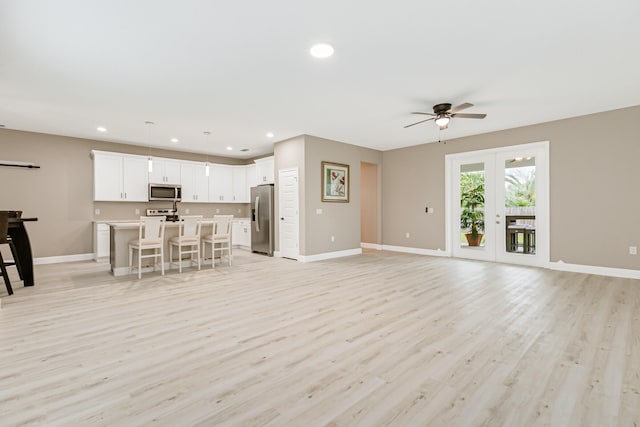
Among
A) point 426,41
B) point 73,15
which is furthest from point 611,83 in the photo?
point 73,15

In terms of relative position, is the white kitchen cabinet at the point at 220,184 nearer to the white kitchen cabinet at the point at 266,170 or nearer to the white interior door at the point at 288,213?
the white kitchen cabinet at the point at 266,170

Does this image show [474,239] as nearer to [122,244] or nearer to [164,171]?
[122,244]

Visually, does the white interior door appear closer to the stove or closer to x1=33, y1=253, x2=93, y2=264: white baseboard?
the stove

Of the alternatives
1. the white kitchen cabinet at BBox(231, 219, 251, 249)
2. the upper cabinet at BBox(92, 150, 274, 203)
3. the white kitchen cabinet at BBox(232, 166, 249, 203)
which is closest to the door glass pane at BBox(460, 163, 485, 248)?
the upper cabinet at BBox(92, 150, 274, 203)

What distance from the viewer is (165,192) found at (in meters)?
7.34

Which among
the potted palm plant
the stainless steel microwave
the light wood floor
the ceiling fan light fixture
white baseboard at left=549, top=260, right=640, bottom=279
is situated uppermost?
the ceiling fan light fixture

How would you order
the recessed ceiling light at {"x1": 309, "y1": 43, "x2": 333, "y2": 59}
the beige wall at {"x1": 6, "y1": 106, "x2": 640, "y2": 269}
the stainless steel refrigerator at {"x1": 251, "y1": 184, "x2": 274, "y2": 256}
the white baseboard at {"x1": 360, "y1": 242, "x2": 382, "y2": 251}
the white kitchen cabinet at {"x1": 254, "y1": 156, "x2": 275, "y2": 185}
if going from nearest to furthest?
the recessed ceiling light at {"x1": 309, "y1": 43, "x2": 333, "y2": 59}, the beige wall at {"x1": 6, "y1": 106, "x2": 640, "y2": 269}, the stainless steel refrigerator at {"x1": 251, "y1": 184, "x2": 274, "y2": 256}, the white kitchen cabinet at {"x1": 254, "y1": 156, "x2": 275, "y2": 185}, the white baseboard at {"x1": 360, "y1": 242, "x2": 382, "y2": 251}

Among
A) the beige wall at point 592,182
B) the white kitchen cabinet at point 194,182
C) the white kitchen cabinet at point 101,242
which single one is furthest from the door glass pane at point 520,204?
the white kitchen cabinet at point 101,242

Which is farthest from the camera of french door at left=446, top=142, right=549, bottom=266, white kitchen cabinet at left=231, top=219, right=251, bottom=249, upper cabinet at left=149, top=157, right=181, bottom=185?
white kitchen cabinet at left=231, top=219, right=251, bottom=249

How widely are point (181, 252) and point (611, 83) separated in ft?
21.7

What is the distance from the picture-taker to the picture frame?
21.7 feet

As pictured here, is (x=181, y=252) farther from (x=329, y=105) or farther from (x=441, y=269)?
(x=441, y=269)

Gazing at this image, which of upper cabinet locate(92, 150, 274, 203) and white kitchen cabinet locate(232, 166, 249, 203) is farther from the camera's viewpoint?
white kitchen cabinet locate(232, 166, 249, 203)

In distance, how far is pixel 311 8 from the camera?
92.7 inches
